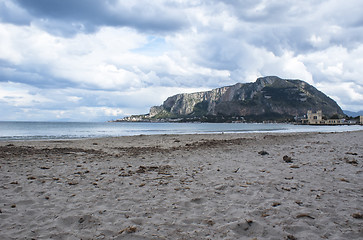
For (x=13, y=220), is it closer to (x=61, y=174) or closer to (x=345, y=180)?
(x=61, y=174)

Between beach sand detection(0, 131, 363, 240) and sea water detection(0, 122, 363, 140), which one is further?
sea water detection(0, 122, 363, 140)

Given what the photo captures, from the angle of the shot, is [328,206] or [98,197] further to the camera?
[98,197]

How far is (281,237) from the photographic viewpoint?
4.00 metres

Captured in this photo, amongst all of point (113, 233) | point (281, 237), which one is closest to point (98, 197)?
point (113, 233)

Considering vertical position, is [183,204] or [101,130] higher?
[101,130]

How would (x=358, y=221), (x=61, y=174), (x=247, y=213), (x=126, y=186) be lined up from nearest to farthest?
1. (x=358, y=221)
2. (x=247, y=213)
3. (x=126, y=186)
4. (x=61, y=174)

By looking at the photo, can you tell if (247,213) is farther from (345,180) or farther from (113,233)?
(345,180)

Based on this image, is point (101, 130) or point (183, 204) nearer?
point (183, 204)

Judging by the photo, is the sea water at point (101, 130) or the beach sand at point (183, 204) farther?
the sea water at point (101, 130)

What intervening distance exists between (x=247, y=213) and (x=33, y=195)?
5.51m

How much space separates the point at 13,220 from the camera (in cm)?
473

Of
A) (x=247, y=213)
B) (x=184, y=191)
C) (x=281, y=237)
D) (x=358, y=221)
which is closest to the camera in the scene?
(x=281, y=237)

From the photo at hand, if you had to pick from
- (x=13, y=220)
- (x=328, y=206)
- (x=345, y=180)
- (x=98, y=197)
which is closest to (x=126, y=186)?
(x=98, y=197)

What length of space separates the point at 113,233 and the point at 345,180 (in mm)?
7242
